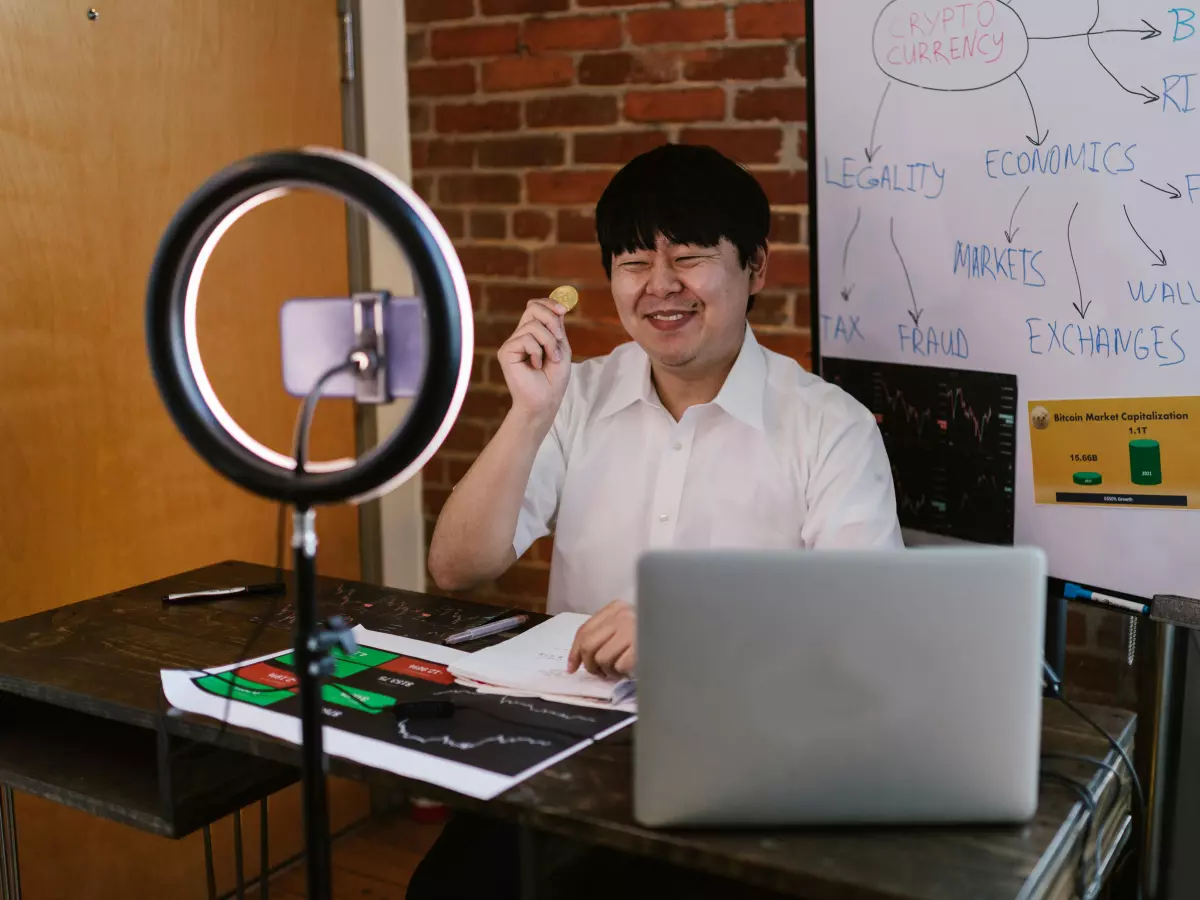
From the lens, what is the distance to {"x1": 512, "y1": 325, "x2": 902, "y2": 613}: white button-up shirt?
170 cm

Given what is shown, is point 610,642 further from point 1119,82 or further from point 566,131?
point 566,131

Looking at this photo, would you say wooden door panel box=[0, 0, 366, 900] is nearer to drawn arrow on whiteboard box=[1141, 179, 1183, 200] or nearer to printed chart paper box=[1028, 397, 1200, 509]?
printed chart paper box=[1028, 397, 1200, 509]

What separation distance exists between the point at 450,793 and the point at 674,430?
88cm

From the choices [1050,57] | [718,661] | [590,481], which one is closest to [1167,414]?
[1050,57]

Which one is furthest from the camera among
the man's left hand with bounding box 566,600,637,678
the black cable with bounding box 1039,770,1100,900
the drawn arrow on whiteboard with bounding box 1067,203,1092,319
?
the drawn arrow on whiteboard with bounding box 1067,203,1092,319

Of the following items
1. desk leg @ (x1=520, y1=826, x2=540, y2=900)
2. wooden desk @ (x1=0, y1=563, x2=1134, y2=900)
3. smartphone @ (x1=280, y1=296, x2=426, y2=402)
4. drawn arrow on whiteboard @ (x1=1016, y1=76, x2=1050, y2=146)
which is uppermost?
drawn arrow on whiteboard @ (x1=1016, y1=76, x2=1050, y2=146)

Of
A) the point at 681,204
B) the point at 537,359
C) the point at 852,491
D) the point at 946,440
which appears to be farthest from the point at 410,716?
the point at 946,440

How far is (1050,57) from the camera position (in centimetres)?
164

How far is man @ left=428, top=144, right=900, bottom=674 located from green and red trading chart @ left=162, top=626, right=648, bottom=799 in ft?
1.21

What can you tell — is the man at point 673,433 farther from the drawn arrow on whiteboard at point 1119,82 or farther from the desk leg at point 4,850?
the desk leg at point 4,850

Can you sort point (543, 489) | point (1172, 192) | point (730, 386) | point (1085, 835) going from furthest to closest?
point (543, 489) < point (730, 386) < point (1172, 192) < point (1085, 835)

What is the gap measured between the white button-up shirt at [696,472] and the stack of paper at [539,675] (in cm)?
36

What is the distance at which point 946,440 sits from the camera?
1.85 m

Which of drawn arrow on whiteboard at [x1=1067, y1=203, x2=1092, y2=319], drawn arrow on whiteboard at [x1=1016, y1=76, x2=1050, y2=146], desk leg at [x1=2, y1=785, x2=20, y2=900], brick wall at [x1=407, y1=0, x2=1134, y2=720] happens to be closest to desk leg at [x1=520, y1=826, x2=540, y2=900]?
desk leg at [x1=2, y1=785, x2=20, y2=900]
